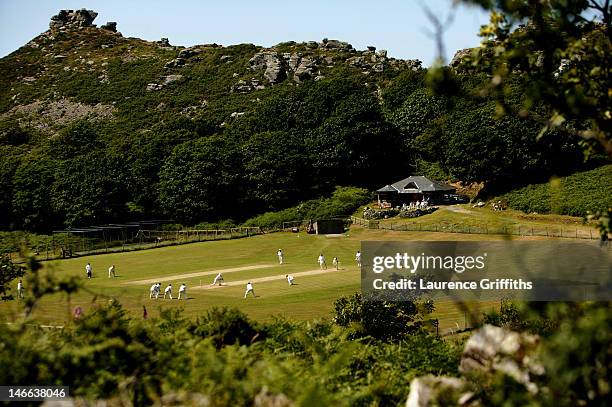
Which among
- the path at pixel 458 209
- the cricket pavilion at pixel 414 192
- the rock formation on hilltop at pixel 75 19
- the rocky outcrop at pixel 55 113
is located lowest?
the path at pixel 458 209

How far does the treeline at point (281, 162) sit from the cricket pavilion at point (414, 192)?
10.6ft

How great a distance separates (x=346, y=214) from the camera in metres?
79.7

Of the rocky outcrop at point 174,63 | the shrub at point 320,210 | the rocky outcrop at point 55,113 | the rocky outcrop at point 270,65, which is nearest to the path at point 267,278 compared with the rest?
the shrub at point 320,210

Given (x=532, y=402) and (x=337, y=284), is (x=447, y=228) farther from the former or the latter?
(x=532, y=402)

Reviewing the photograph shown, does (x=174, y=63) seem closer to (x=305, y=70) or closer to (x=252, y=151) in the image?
(x=305, y=70)

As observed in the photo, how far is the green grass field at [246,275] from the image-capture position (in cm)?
3356

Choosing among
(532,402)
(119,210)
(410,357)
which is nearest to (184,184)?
(119,210)

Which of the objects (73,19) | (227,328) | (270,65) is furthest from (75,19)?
(227,328)

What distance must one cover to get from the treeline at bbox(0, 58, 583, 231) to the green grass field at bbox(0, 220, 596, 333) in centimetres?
1335

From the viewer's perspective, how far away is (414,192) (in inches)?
3162

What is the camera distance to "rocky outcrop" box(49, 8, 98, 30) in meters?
188

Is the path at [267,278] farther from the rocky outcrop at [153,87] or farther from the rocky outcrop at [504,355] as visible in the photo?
the rocky outcrop at [153,87]

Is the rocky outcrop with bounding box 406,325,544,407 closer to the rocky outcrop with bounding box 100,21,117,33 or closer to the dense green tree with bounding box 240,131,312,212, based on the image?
the dense green tree with bounding box 240,131,312,212

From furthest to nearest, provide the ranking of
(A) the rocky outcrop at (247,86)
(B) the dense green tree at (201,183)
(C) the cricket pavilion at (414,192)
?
(A) the rocky outcrop at (247,86), (B) the dense green tree at (201,183), (C) the cricket pavilion at (414,192)
